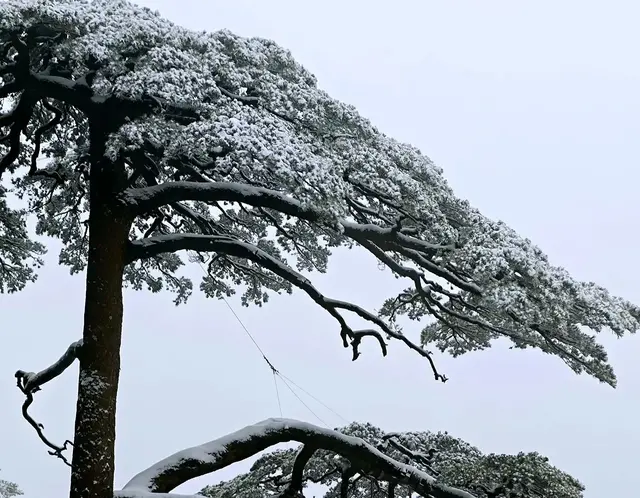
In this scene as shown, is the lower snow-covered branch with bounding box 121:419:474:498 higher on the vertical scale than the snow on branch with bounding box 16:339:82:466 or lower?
lower

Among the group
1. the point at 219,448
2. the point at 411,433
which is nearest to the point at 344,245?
the point at 411,433

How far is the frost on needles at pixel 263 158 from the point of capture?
238 inches

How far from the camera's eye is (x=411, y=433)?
32.0ft

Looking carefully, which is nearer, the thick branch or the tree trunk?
the tree trunk

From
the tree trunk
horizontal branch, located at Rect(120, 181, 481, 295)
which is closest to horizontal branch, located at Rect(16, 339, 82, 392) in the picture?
the tree trunk

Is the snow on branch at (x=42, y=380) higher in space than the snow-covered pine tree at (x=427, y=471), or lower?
higher

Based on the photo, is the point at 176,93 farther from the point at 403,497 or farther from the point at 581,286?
the point at 403,497

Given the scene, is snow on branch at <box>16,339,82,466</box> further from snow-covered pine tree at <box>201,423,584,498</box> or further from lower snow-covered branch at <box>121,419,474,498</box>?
snow-covered pine tree at <box>201,423,584,498</box>

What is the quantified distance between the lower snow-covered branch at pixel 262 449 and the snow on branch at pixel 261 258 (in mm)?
1071

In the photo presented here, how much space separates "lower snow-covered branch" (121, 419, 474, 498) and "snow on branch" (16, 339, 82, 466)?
1.20 meters

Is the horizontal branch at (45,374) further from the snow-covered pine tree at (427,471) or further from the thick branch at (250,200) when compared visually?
the snow-covered pine tree at (427,471)

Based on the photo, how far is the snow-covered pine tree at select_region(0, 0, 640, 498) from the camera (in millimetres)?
6070

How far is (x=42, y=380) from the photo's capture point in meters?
8.29

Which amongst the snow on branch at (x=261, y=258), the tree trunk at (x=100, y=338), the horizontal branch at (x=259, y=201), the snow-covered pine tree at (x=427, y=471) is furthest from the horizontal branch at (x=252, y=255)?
the snow-covered pine tree at (x=427, y=471)
